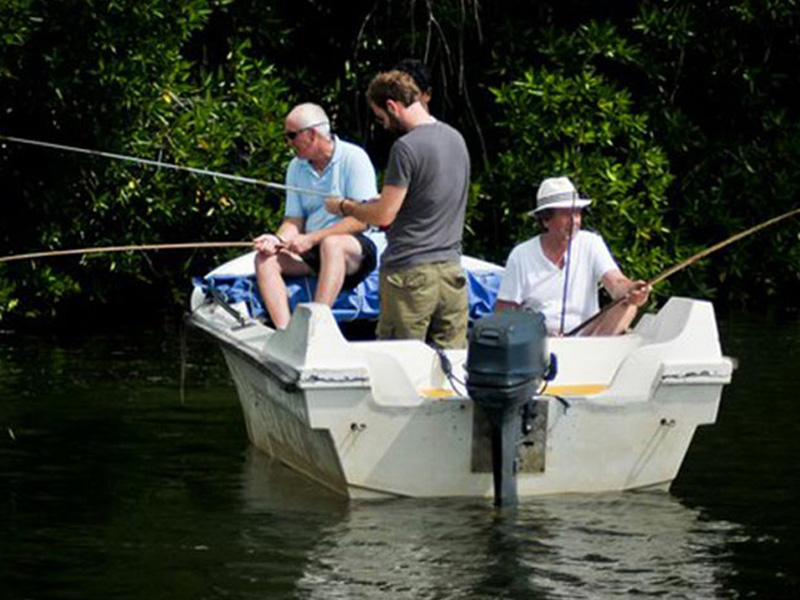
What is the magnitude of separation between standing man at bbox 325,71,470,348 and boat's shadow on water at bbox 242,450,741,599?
82cm

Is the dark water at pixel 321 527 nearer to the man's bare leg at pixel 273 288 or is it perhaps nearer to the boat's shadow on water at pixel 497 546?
the boat's shadow on water at pixel 497 546

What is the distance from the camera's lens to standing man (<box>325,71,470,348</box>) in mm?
10117

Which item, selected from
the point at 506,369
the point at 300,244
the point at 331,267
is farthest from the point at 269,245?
the point at 506,369

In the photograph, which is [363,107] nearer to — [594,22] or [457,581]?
[594,22]

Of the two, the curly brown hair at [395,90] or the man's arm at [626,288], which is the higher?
the curly brown hair at [395,90]

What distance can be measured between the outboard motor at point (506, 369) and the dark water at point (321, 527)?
322 millimetres

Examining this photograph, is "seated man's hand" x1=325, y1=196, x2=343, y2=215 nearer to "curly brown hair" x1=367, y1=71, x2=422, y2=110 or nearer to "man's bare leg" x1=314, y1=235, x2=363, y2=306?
"man's bare leg" x1=314, y1=235, x2=363, y2=306

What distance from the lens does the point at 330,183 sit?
36.4 feet

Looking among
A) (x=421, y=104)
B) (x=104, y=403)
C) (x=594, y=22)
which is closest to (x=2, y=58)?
(x=104, y=403)

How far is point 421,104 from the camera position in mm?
10219

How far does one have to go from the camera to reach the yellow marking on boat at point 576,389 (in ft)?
32.3

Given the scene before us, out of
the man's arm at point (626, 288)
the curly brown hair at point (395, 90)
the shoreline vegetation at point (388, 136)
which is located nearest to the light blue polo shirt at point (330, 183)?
the curly brown hair at point (395, 90)

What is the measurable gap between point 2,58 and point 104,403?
306cm

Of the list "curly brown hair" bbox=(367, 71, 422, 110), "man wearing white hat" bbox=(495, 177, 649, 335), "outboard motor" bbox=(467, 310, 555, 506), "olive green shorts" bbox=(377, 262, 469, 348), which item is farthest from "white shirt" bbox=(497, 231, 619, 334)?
"outboard motor" bbox=(467, 310, 555, 506)
